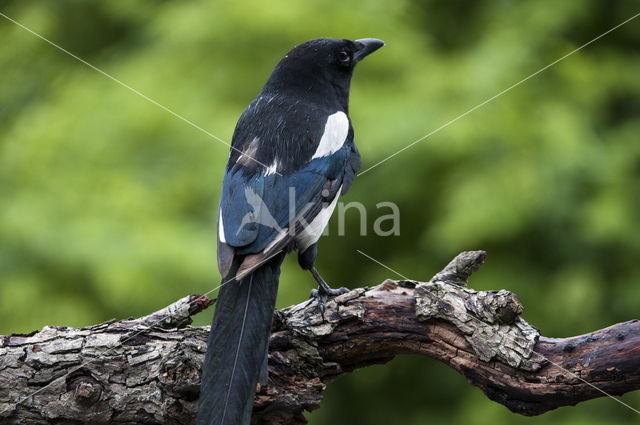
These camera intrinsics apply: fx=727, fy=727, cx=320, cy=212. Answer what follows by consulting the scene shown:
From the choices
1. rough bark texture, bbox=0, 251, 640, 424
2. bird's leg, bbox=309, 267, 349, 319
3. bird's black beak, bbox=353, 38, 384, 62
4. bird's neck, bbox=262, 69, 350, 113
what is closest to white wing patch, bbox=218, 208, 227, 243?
rough bark texture, bbox=0, 251, 640, 424

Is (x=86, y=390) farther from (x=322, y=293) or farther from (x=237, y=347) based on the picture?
(x=322, y=293)

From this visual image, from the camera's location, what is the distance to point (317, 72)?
3.12 meters

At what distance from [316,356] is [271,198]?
0.55 metres

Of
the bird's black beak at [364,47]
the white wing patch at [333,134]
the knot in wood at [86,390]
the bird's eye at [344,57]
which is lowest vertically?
the knot in wood at [86,390]

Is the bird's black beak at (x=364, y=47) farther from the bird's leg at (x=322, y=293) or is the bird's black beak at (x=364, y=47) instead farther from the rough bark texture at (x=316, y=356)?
the rough bark texture at (x=316, y=356)

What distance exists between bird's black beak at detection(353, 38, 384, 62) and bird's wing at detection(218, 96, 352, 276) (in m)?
0.51

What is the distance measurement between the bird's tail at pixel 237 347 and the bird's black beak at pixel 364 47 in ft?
4.68

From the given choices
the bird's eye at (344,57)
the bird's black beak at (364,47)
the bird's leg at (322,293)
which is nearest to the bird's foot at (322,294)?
the bird's leg at (322,293)

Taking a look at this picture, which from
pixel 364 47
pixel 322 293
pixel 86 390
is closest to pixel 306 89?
pixel 364 47

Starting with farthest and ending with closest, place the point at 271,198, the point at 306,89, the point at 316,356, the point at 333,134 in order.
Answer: the point at 306,89
the point at 333,134
the point at 271,198
the point at 316,356

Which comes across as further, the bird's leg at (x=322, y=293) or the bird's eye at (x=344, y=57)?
the bird's eye at (x=344, y=57)

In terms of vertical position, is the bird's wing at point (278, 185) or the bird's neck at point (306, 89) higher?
the bird's neck at point (306, 89)

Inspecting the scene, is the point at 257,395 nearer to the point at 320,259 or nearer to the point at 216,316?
the point at 216,316

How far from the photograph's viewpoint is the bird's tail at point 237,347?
2000 mm
